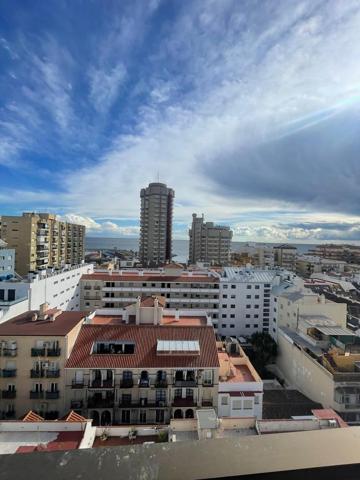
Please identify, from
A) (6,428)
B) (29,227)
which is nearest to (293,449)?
(6,428)

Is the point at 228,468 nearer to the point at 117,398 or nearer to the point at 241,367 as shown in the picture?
the point at 117,398

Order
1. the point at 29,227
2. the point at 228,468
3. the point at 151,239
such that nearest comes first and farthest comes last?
the point at 228,468
the point at 29,227
the point at 151,239

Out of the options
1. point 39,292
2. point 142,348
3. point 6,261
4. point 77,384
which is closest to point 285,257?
point 6,261

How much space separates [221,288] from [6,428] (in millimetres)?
21632

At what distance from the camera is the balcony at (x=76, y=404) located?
41.9ft

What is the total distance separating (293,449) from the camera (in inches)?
52.1

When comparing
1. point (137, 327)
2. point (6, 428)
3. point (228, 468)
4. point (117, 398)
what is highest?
point (228, 468)

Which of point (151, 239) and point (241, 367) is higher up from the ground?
point (151, 239)

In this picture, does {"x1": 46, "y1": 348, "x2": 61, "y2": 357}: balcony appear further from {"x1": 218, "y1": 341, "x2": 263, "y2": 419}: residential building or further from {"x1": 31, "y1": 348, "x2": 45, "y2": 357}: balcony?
{"x1": 218, "y1": 341, "x2": 263, "y2": 419}: residential building

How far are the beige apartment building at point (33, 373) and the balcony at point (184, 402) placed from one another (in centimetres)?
440

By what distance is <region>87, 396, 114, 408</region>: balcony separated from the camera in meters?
12.7

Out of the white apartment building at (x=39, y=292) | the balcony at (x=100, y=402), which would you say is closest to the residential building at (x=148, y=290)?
the white apartment building at (x=39, y=292)

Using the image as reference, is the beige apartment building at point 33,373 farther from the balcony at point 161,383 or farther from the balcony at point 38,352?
the balcony at point 161,383

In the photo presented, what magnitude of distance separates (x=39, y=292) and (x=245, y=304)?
17145 mm
